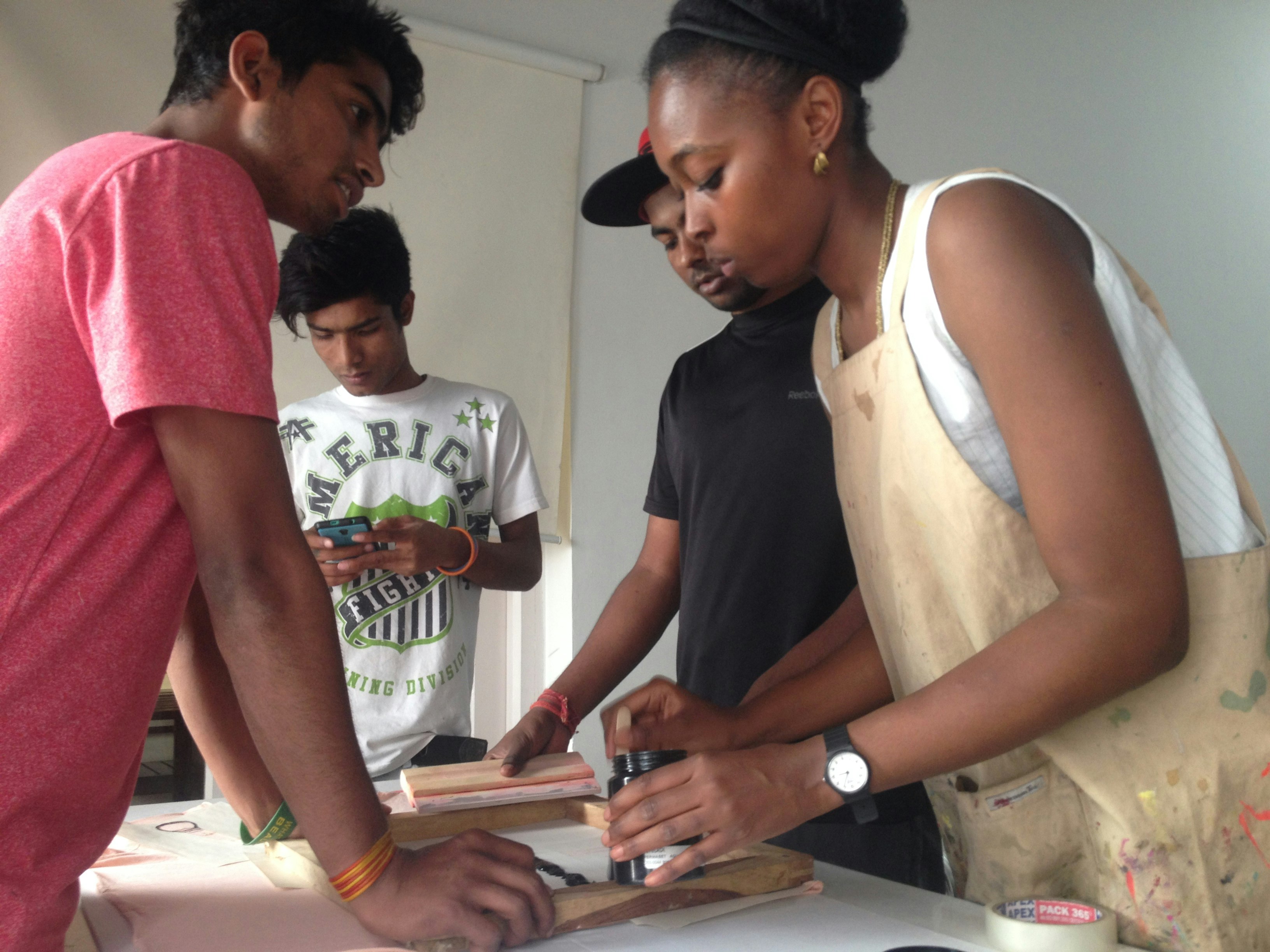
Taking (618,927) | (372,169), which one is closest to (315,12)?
(372,169)

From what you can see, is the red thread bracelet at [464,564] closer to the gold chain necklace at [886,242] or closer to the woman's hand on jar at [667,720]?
the woman's hand on jar at [667,720]

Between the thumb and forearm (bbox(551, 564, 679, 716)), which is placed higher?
forearm (bbox(551, 564, 679, 716))

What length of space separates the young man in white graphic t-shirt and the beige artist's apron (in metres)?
1.09

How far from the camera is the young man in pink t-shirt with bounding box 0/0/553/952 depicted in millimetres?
703

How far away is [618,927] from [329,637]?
337 mm

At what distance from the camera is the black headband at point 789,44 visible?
967 mm

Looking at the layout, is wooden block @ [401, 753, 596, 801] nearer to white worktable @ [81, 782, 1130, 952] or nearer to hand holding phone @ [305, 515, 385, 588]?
white worktable @ [81, 782, 1130, 952]

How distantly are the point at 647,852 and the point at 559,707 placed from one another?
1.87 feet

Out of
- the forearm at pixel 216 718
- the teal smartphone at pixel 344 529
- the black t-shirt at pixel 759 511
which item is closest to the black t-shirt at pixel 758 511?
the black t-shirt at pixel 759 511

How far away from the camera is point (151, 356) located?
71 centimetres

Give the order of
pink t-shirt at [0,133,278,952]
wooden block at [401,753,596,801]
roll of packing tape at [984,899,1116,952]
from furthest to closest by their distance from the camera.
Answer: wooden block at [401,753,596,801]
roll of packing tape at [984,899,1116,952]
pink t-shirt at [0,133,278,952]

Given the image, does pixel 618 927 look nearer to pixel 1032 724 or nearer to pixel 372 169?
pixel 1032 724

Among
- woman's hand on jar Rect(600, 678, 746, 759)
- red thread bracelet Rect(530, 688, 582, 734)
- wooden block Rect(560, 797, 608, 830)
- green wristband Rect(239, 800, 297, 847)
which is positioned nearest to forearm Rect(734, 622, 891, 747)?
woman's hand on jar Rect(600, 678, 746, 759)

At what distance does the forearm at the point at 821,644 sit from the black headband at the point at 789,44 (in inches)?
26.2
